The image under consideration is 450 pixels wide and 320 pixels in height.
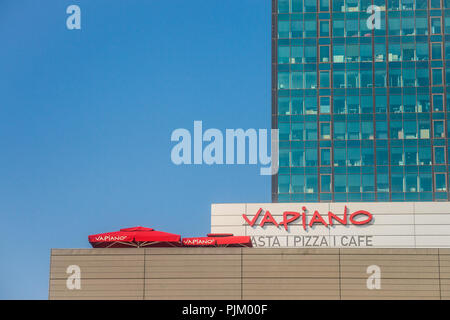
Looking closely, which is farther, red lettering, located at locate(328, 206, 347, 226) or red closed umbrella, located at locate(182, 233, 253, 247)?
red lettering, located at locate(328, 206, 347, 226)

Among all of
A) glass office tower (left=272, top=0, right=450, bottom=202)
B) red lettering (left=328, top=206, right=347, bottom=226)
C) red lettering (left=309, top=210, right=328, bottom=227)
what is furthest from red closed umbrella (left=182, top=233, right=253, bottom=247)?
glass office tower (left=272, top=0, right=450, bottom=202)

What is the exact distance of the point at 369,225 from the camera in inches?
3275

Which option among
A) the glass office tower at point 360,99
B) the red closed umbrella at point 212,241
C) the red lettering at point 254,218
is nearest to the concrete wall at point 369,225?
the red lettering at point 254,218

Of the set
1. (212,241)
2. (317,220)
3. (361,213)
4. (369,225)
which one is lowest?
(212,241)

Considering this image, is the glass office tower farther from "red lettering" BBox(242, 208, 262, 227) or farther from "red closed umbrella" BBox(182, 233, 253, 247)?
"red closed umbrella" BBox(182, 233, 253, 247)

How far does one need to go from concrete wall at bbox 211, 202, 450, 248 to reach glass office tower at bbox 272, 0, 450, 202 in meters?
2.95

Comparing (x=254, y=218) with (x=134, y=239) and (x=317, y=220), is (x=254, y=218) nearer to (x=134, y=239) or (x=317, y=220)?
(x=317, y=220)

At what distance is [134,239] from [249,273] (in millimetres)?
6768

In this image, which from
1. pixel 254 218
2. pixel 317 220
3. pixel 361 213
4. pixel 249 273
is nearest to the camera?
pixel 249 273

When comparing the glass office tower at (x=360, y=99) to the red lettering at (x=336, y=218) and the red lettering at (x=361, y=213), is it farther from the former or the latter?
the red lettering at (x=361, y=213)

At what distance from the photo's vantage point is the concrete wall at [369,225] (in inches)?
3248

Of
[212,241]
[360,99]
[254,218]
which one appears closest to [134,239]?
[212,241]

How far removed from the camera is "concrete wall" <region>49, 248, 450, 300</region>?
1896 inches
